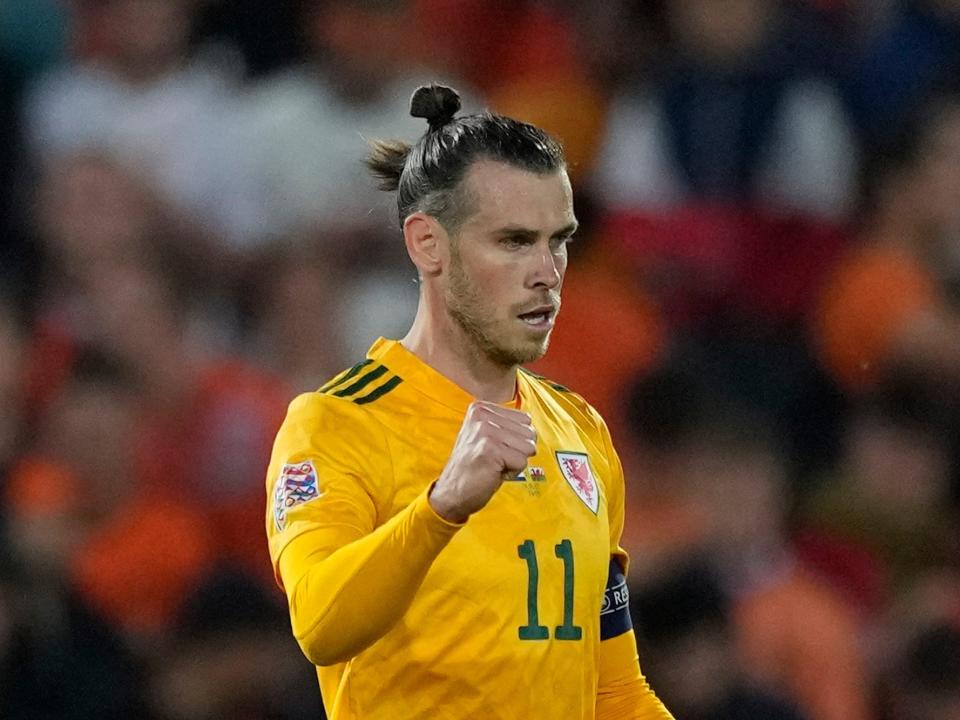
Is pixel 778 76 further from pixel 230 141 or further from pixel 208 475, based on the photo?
pixel 208 475

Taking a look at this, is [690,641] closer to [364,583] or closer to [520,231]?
[520,231]

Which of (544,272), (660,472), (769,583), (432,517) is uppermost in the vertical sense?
(544,272)

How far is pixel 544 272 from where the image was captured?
2.81 m

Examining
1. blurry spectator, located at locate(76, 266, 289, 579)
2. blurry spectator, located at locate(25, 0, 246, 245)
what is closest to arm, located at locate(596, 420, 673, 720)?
blurry spectator, located at locate(76, 266, 289, 579)

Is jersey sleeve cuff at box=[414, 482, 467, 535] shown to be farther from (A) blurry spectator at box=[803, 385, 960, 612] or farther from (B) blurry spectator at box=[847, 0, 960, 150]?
(B) blurry spectator at box=[847, 0, 960, 150]

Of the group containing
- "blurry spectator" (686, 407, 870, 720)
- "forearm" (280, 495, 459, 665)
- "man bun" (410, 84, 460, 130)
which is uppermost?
"man bun" (410, 84, 460, 130)

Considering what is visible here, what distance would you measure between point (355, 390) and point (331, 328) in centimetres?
215

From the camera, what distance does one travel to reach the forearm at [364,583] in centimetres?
238

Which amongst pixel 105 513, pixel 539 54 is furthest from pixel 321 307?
pixel 539 54

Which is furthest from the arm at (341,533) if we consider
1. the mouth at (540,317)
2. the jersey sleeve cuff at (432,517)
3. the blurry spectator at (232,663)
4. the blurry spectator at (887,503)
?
the blurry spectator at (887,503)

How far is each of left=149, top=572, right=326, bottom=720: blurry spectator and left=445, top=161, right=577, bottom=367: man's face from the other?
6.38ft

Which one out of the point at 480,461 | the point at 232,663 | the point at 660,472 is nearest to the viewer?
the point at 480,461

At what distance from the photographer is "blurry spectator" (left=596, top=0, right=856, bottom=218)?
5254mm

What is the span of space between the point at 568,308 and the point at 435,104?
2.18 m
